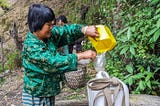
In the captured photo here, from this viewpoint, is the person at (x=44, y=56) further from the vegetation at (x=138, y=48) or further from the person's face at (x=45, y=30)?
the vegetation at (x=138, y=48)

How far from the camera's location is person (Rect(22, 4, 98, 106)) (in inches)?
81.0

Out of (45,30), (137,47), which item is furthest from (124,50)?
(45,30)

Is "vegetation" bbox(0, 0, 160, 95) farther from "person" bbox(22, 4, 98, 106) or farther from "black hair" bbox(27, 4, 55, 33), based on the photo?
"black hair" bbox(27, 4, 55, 33)

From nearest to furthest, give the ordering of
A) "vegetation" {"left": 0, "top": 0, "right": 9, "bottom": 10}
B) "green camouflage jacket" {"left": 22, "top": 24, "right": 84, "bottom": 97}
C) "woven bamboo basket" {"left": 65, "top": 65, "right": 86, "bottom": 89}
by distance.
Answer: "green camouflage jacket" {"left": 22, "top": 24, "right": 84, "bottom": 97} → "woven bamboo basket" {"left": 65, "top": 65, "right": 86, "bottom": 89} → "vegetation" {"left": 0, "top": 0, "right": 9, "bottom": 10}

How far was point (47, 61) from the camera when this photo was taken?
2041 millimetres

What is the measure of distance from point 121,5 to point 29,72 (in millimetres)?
2799

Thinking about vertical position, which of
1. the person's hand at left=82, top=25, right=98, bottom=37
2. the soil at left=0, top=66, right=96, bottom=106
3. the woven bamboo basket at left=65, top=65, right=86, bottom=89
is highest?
the person's hand at left=82, top=25, right=98, bottom=37

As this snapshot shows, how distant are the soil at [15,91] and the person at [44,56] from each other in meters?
1.72

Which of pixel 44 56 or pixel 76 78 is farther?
pixel 76 78

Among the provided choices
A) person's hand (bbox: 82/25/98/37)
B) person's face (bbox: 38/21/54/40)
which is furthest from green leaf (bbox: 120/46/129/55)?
person's face (bbox: 38/21/54/40)

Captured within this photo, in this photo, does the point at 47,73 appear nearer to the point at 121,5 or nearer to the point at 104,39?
Answer: the point at 104,39

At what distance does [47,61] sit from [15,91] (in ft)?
12.2

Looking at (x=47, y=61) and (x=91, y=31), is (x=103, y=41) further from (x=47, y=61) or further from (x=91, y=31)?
(x=47, y=61)

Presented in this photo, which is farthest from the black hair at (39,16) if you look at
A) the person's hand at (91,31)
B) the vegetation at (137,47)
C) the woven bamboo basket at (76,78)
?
the woven bamboo basket at (76,78)
